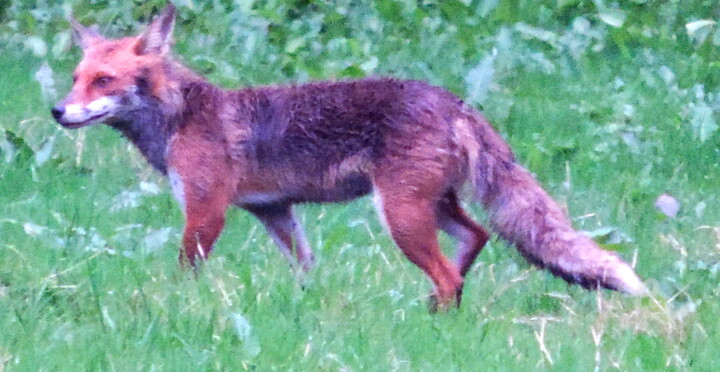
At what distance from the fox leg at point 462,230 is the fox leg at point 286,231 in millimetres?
696

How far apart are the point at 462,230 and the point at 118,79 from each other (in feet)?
5.96

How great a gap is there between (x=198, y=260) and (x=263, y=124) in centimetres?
81

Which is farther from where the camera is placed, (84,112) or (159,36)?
(159,36)

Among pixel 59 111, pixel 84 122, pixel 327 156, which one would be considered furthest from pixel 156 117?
pixel 327 156

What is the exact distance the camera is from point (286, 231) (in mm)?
6250

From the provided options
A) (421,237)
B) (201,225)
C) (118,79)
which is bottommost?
(201,225)

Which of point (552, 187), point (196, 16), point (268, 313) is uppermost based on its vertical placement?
point (268, 313)

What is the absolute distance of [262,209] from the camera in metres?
6.32

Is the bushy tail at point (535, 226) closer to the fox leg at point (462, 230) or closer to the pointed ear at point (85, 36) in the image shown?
the fox leg at point (462, 230)

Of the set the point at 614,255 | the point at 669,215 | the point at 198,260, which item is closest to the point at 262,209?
the point at 198,260

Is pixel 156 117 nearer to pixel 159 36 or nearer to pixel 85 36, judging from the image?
pixel 159 36

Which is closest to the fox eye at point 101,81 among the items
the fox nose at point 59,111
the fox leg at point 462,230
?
the fox nose at point 59,111

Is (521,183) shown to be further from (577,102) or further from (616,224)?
(577,102)

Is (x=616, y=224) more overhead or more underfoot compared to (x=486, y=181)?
more underfoot
